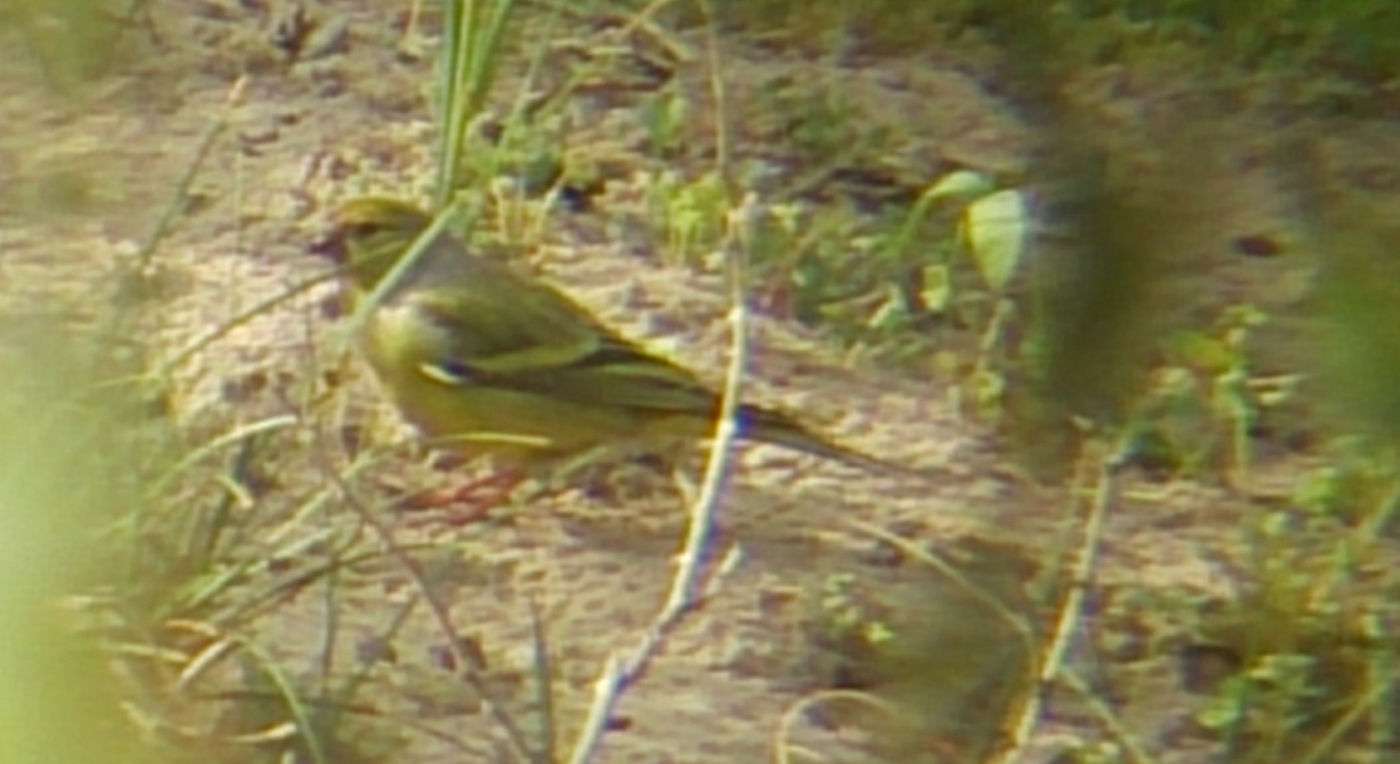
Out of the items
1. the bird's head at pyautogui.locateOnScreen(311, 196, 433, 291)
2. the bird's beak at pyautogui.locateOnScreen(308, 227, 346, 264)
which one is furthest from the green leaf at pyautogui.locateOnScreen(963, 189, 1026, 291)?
the bird's beak at pyautogui.locateOnScreen(308, 227, 346, 264)

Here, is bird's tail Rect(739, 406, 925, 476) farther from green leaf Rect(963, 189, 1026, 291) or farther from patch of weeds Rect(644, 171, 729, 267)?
green leaf Rect(963, 189, 1026, 291)

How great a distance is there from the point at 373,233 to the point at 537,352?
324mm

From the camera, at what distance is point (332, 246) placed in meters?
4.52

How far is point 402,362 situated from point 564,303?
0.25 m

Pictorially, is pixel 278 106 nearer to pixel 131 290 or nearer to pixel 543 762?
pixel 543 762

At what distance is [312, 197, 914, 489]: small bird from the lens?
421 cm

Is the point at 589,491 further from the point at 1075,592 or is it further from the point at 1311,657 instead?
the point at 1075,592

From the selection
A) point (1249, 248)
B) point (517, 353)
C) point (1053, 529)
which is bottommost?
point (517, 353)

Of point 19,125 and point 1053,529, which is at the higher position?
point 19,125

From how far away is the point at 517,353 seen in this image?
438 cm

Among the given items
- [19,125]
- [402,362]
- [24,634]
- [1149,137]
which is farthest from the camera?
[402,362]

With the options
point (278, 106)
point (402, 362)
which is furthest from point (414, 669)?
point (278, 106)

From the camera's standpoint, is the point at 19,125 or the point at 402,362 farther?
the point at 402,362

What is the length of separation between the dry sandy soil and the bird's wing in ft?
0.47
